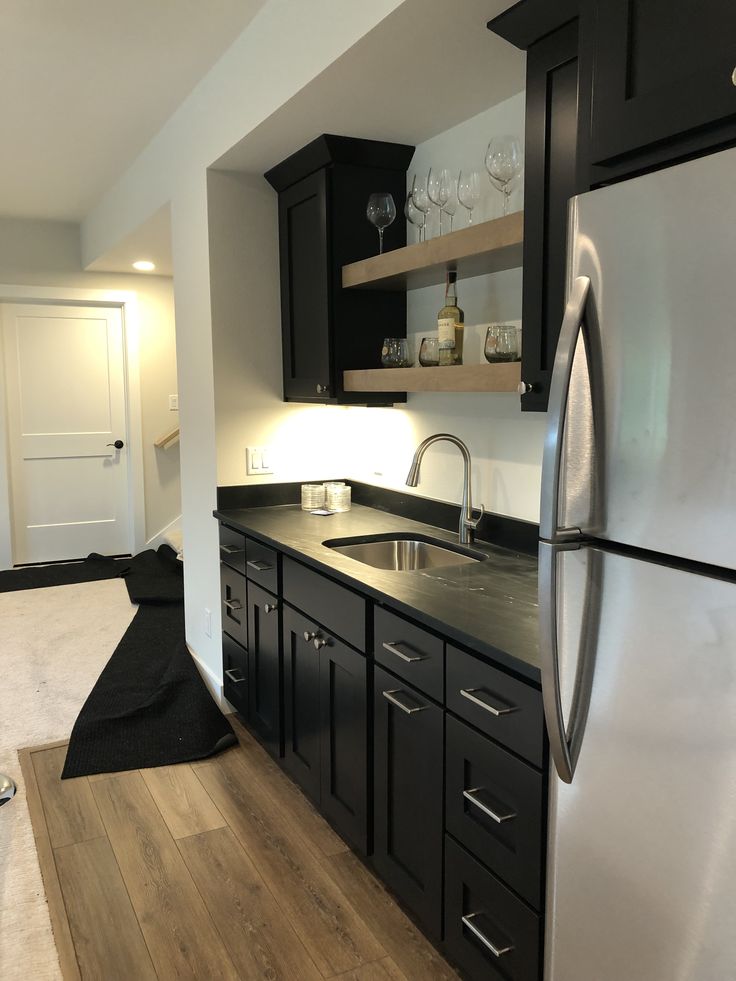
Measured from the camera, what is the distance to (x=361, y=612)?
2164mm

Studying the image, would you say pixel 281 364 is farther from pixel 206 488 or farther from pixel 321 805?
pixel 321 805

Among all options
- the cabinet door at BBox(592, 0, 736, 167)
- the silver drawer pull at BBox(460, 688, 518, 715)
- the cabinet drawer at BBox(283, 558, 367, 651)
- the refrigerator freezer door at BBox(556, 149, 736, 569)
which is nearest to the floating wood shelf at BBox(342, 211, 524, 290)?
the cabinet door at BBox(592, 0, 736, 167)

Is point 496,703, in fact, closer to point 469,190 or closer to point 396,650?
point 396,650

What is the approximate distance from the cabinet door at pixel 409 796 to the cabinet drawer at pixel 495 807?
64mm

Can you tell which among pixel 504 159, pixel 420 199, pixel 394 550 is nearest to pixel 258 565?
pixel 394 550

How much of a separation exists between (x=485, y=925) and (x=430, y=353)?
1607 mm

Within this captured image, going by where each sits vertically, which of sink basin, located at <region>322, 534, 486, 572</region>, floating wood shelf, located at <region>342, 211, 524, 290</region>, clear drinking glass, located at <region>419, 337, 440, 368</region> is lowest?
sink basin, located at <region>322, 534, 486, 572</region>

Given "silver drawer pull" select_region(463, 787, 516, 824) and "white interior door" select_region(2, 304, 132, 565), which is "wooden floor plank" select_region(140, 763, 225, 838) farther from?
"white interior door" select_region(2, 304, 132, 565)

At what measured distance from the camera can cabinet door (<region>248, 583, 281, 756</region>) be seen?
2.84 meters

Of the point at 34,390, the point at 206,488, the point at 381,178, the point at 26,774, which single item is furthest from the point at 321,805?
the point at 34,390

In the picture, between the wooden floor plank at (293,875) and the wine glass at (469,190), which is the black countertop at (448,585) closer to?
the wooden floor plank at (293,875)

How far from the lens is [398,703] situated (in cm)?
198

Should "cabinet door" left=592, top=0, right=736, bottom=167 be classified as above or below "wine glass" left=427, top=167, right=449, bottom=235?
below

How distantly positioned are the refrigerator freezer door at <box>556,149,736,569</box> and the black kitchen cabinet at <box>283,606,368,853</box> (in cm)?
116
